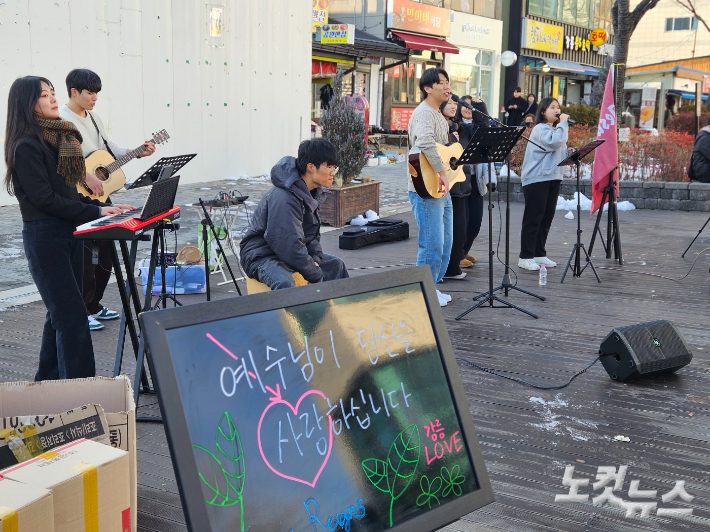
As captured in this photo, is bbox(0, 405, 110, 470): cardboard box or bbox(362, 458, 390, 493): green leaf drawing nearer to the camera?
bbox(362, 458, 390, 493): green leaf drawing

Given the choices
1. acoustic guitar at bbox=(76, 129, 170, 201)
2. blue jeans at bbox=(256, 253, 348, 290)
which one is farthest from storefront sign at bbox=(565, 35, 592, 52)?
blue jeans at bbox=(256, 253, 348, 290)

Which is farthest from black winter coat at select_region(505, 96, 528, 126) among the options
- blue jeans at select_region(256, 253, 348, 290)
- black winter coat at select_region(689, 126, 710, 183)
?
blue jeans at select_region(256, 253, 348, 290)

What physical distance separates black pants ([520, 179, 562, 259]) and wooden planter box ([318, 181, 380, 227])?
10.9 ft

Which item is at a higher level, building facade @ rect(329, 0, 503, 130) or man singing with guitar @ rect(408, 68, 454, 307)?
building facade @ rect(329, 0, 503, 130)

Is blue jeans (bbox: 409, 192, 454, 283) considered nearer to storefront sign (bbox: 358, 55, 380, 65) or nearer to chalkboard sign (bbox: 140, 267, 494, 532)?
chalkboard sign (bbox: 140, 267, 494, 532)

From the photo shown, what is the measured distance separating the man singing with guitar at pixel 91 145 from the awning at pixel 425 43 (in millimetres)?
19776

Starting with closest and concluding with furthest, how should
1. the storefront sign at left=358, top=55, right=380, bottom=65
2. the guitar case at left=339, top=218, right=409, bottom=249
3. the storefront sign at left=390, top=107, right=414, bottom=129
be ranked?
the guitar case at left=339, top=218, right=409, bottom=249 → the storefront sign at left=358, top=55, right=380, bottom=65 → the storefront sign at left=390, top=107, right=414, bottom=129

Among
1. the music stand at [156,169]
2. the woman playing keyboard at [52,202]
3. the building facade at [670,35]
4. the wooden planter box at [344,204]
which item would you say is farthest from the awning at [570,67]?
the woman playing keyboard at [52,202]

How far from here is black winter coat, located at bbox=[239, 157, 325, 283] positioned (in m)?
4.48

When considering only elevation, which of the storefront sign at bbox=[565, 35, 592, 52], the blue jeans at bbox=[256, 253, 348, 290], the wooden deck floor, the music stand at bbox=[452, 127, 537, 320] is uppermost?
the storefront sign at bbox=[565, 35, 592, 52]

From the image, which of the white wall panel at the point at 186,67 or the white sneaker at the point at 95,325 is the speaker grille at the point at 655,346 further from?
the white wall panel at the point at 186,67

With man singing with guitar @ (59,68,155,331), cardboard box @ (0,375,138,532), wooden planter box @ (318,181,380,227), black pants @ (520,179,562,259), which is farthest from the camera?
wooden planter box @ (318,181,380,227)

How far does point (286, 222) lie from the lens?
4.49m

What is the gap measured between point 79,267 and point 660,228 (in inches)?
374
